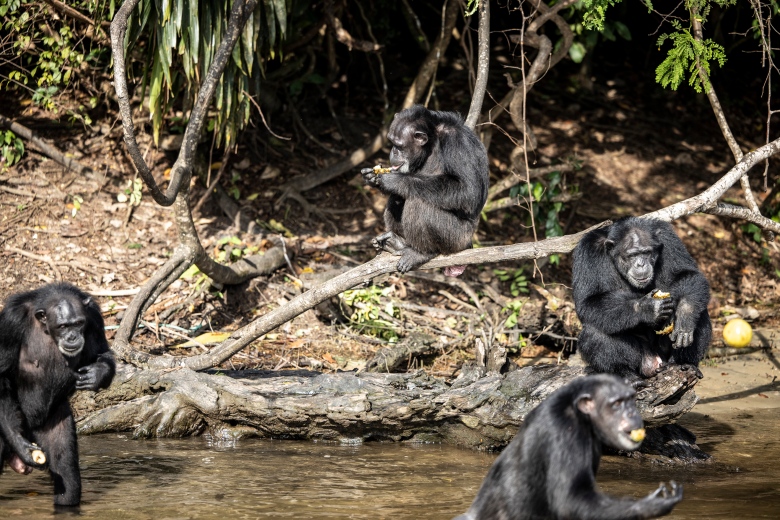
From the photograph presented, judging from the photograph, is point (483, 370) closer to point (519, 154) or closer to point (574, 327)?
point (574, 327)

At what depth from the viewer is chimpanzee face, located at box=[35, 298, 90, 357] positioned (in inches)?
241

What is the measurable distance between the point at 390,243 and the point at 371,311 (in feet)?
6.33

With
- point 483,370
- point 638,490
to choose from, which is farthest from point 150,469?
point 638,490

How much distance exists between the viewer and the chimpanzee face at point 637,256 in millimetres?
7234

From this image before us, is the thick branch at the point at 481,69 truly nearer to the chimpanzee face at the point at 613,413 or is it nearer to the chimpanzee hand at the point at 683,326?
the chimpanzee hand at the point at 683,326

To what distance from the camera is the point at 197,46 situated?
9.15 metres

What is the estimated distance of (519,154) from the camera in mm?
11875

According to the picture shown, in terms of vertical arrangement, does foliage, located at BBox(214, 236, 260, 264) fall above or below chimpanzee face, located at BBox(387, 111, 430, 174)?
below

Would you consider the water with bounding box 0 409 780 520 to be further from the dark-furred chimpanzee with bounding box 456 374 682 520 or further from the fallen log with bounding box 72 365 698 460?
the dark-furred chimpanzee with bounding box 456 374 682 520

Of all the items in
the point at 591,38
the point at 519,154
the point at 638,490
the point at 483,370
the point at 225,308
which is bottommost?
the point at 638,490

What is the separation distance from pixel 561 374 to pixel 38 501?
426 centimetres

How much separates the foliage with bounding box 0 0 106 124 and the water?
216 inches

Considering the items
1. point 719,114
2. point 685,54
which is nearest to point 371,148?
point 719,114

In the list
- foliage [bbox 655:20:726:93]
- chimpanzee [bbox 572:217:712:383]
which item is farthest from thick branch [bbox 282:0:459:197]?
chimpanzee [bbox 572:217:712:383]
